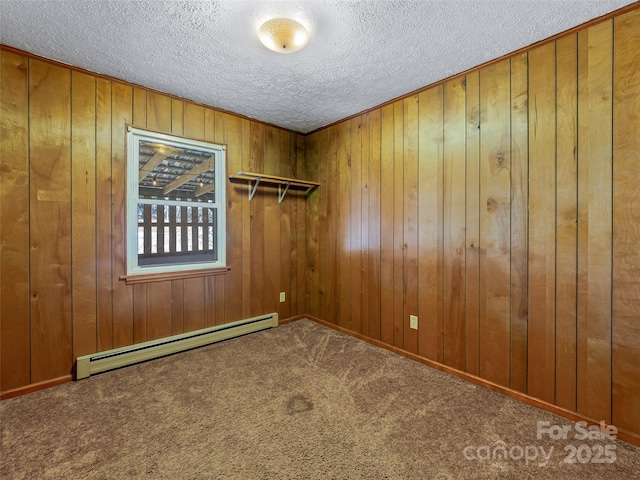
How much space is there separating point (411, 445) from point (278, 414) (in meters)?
0.80

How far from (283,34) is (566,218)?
206 cm

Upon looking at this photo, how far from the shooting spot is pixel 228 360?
2.58m

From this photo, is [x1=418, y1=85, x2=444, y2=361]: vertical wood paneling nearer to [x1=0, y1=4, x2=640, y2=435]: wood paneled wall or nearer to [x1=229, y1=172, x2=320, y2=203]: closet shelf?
[x1=0, y1=4, x2=640, y2=435]: wood paneled wall

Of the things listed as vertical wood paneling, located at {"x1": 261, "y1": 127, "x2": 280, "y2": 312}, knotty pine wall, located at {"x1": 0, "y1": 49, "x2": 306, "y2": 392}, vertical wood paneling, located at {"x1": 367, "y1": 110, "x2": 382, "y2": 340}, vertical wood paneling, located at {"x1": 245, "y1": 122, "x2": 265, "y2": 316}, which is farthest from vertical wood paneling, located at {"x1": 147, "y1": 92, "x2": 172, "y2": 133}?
vertical wood paneling, located at {"x1": 367, "y1": 110, "x2": 382, "y2": 340}

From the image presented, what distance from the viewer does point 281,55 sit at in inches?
80.7

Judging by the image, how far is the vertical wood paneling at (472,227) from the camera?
7.25 feet

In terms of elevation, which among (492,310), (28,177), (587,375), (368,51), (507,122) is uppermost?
(368,51)

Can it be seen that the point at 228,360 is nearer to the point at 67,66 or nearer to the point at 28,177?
the point at 28,177

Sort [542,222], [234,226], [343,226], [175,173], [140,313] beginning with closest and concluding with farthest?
[542,222] < [140,313] < [175,173] < [234,226] < [343,226]

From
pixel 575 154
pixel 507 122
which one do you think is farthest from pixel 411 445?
pixel 507 122

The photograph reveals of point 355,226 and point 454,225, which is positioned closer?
point 454,225

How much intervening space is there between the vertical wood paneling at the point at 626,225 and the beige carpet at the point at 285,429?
316 mm

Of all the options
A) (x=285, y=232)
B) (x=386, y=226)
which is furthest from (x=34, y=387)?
(x=386, y=226)

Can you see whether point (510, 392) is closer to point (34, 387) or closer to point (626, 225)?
point (626, 225)
